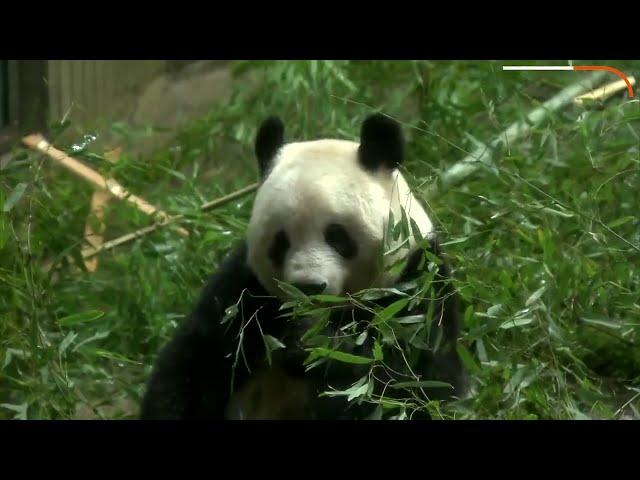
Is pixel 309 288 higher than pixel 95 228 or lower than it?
higher

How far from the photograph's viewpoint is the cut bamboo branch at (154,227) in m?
4.58

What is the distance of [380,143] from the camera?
10.6ft

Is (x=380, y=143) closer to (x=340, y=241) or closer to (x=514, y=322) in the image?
(x=340, y=241)

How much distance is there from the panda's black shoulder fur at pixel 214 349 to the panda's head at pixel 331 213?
87 mm

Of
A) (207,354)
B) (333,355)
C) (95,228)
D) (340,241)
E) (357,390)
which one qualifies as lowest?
(95,228)

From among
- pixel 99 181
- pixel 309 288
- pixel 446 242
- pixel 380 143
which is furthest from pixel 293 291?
pixel 99 181

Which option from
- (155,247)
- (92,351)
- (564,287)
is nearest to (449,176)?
(564,287)

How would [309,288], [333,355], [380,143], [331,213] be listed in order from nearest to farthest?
[333,355], [309,288], [331,213], [380,143]

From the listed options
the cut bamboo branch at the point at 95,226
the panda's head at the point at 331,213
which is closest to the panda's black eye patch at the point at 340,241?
the panda's head at the point at 331,213

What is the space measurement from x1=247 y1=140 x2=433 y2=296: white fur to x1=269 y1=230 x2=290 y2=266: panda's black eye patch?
0.05ft

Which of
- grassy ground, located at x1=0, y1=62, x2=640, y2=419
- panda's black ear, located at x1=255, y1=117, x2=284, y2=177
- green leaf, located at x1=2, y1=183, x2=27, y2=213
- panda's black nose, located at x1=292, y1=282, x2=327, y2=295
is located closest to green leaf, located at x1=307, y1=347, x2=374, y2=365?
panda's black nose, located at x1=292, y1=282, x2=327, y2=295

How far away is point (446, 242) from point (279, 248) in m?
0.52
